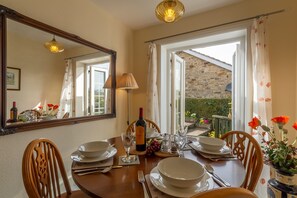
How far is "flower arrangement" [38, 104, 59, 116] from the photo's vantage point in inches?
62.8

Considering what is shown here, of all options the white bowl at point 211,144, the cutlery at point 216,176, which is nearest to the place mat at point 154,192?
the cutlery at point 216,176

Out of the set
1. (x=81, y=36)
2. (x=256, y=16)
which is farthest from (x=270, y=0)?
(x=81, y=36)

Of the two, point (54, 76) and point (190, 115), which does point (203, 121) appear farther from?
point (54, 76)

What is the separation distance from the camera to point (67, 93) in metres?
1.84

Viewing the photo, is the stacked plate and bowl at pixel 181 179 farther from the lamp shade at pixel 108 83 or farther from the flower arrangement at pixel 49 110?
the lamp shade at pixel 108 83

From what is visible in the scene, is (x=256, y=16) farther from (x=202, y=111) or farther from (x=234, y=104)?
(x=202, y=111)

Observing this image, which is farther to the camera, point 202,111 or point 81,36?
point 202,111

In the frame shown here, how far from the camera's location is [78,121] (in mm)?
1955

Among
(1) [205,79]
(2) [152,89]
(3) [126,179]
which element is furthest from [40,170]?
(1) [205,79]

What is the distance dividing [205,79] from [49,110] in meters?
4.67

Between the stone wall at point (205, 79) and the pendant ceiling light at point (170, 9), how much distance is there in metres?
3.66

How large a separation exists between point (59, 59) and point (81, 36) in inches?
18.0

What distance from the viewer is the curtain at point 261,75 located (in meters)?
1.82

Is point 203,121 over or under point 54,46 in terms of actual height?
under
